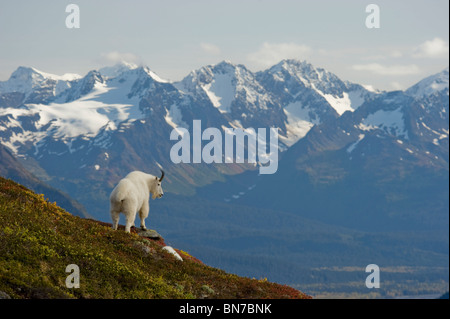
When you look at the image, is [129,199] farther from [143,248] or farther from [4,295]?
[4,295]

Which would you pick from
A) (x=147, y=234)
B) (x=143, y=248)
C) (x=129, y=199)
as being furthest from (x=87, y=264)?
(x=147, y=234)

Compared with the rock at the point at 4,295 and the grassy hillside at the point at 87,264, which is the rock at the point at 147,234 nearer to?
the grassy hillside at the point at 87,264

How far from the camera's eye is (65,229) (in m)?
34.9

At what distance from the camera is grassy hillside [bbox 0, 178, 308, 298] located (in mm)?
27266

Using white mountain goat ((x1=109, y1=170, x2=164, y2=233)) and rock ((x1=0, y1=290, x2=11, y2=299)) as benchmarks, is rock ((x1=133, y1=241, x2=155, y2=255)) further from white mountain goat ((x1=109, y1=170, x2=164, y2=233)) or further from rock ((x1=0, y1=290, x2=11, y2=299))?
rock ((x1=0, y1=290, x2=11, y2=299))

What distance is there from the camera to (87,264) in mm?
30188

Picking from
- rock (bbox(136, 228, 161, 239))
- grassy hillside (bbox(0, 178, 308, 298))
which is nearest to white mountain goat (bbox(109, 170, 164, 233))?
rock (bbox(136, 228, 161, 239))

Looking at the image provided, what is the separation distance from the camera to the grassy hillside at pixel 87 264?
2727 cm
